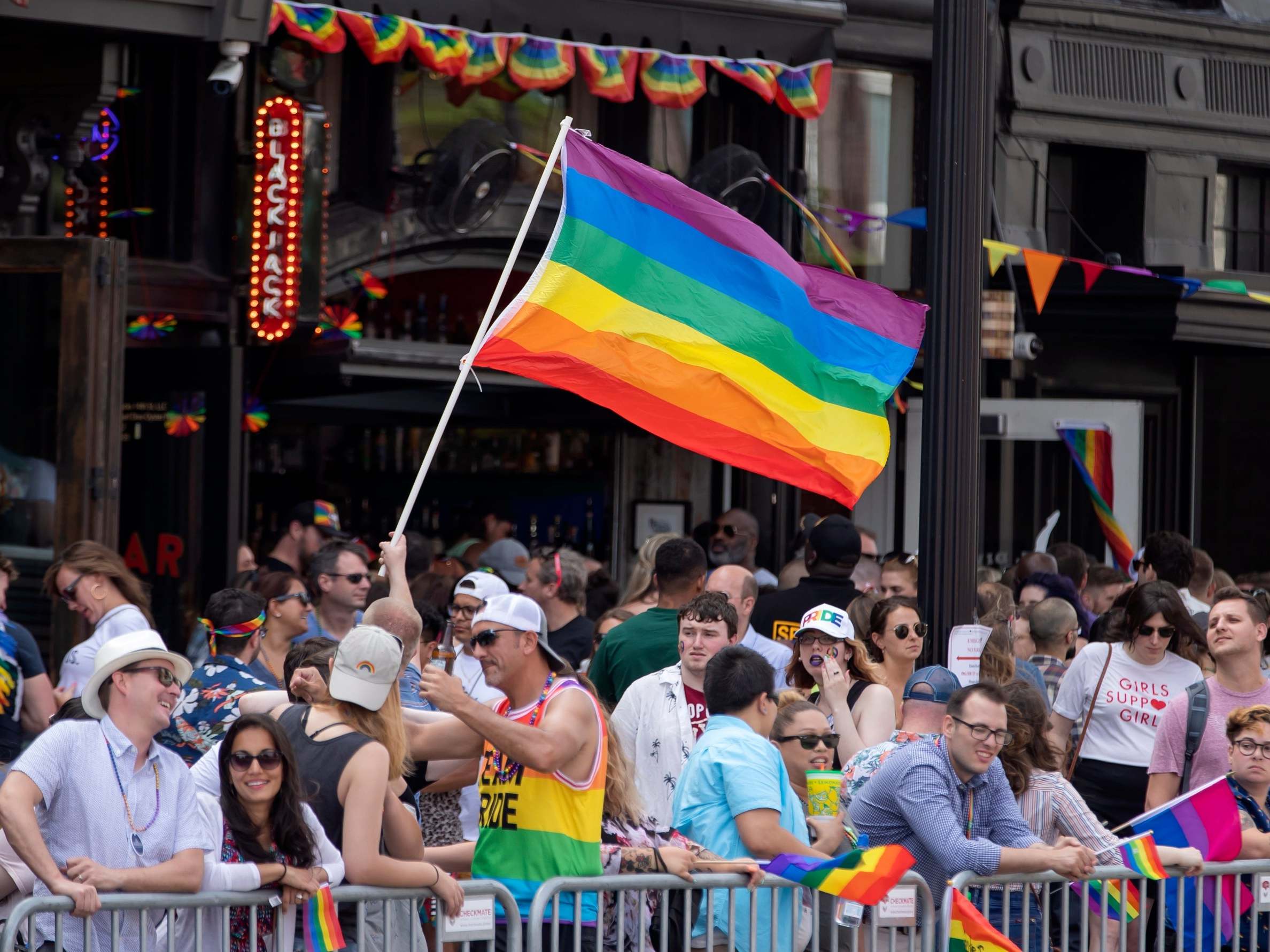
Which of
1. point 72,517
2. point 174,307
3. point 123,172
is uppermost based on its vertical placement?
point 123,172

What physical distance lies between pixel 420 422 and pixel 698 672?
28.8 feet

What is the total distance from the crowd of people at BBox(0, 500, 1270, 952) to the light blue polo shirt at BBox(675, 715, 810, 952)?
0.01 meters

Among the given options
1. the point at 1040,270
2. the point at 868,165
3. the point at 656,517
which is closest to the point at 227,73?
the point at 656,517

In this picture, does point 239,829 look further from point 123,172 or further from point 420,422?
point 420,422

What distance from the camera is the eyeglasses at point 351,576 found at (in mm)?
9055

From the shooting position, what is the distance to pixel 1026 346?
605 inches

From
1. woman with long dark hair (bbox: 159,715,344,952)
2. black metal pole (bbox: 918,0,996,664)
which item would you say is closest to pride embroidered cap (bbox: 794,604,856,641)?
black metal pole (bbox: 918,0,996,664)

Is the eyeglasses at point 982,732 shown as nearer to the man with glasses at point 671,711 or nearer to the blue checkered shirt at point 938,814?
the blue checkered shirt at point 938,814

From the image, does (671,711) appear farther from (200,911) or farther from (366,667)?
(200,911)

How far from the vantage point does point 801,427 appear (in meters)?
7.51

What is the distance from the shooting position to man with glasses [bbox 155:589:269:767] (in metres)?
7.05

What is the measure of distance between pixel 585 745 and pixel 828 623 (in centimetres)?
199

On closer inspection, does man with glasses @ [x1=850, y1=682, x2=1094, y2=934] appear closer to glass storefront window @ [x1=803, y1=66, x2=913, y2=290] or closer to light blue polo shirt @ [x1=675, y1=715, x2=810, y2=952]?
light blue polo shirt @ [x1=675, y1=715, x2=810, y2=952]

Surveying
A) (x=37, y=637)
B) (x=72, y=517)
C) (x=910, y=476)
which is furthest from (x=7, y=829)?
(x=910, y=476)
